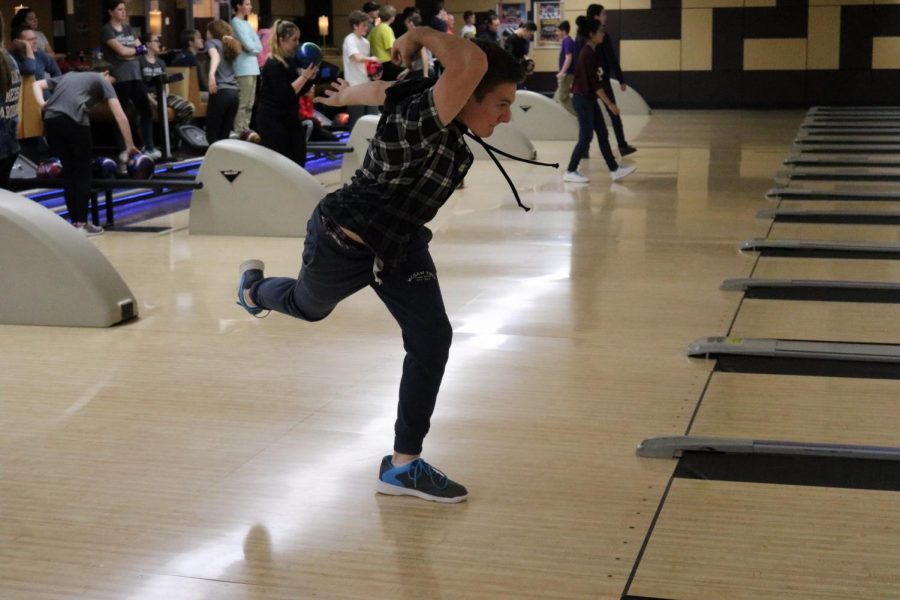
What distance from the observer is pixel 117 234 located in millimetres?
8594

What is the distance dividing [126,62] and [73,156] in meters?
3.72

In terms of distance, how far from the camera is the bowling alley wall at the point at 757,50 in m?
20.3

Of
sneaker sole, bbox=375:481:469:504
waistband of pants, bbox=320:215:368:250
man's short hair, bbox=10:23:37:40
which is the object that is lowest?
sneaker sole, bbox=375:481:469:504

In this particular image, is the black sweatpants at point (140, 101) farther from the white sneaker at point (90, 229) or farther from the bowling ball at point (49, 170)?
the white sneaker at point (90, 229)

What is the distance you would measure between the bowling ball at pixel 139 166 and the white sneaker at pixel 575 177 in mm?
3989

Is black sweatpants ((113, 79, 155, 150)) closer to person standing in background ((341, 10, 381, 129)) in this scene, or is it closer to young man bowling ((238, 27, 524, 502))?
person standing in background ((341, 10, 381, 129))

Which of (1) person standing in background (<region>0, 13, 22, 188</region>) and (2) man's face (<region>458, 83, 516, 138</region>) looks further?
(1) person standing in background (<region>0, 13, 22, 188</region>)

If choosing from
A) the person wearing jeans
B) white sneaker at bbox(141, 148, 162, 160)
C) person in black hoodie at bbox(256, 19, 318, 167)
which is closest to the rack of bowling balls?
person in black hoodie at bbox(256, 19, 318, 167)

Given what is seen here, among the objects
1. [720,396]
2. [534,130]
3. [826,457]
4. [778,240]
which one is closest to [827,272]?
[778,240]

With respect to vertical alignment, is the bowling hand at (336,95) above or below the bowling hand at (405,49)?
below

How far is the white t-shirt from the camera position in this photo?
12.6 meters

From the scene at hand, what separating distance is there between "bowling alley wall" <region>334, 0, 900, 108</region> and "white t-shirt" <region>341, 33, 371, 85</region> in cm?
905

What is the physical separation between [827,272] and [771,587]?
4.28 meters

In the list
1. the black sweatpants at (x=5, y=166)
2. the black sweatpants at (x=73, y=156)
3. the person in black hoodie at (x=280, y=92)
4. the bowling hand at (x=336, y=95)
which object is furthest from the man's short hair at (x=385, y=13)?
the bowling hand at (x=336, y=95)
